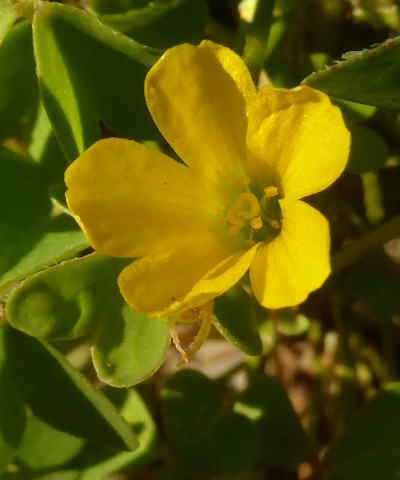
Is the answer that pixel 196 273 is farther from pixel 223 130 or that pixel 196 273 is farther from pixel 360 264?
pixel 360 264

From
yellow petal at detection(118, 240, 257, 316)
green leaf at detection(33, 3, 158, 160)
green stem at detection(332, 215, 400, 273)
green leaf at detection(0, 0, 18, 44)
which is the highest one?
Result: green leaf at detection(0, 0, 18, 44)

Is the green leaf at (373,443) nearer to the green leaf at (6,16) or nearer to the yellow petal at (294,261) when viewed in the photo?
the yellow petal at (294,261)

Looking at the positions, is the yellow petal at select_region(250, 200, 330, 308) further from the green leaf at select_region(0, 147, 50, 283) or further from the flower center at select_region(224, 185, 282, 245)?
the green leaf at select_region(0, 147, 50, 283)

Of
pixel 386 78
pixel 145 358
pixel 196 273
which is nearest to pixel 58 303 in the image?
pixel 145 358

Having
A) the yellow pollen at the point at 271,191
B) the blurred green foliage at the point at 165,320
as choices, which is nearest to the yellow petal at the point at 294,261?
the yellow pollen at the point at 271,191

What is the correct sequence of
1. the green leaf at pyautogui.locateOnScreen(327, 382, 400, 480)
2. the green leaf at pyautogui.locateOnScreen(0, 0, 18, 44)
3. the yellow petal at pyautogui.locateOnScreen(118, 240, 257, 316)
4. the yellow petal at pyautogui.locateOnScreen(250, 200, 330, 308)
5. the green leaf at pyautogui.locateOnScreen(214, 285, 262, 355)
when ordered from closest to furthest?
the yellow petal at pyautogui.locateOnScreen(250, 200, 330, 308)
the yellow petal at pyautogui.locateOnScreen(118, 240, 257, 316)
the green leaf at pyautogui.locateOnScreen(214, 285, 262, 355)
the green leaf at pyautogui.locateOnScreen(0, 0, 18, 44)
the green leaf at pyautogui.locateOnScreen(327, 382, 400, 480)

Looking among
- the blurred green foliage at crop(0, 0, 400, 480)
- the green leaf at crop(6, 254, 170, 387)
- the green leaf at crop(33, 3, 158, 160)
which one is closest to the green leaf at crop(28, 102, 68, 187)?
the blurred green foliage at crop(0, 0, 400, 480)
